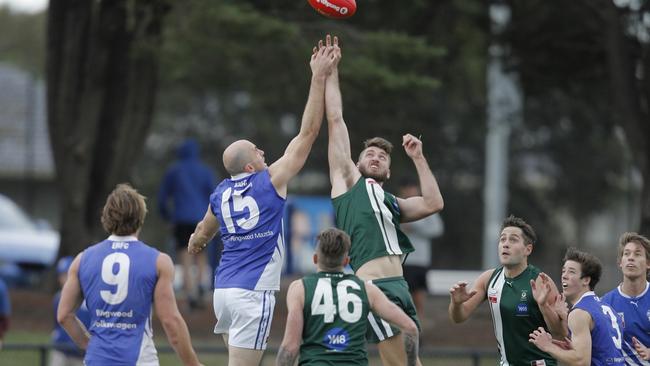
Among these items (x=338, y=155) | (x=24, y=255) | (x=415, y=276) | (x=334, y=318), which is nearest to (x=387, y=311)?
(x=334, y=318)

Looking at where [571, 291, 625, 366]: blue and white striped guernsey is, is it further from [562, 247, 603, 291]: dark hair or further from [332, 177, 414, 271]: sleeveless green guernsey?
[332, 177, 414, 271]: sleeveless green guernsey

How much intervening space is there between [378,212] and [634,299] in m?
2.15

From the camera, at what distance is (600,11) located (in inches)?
642

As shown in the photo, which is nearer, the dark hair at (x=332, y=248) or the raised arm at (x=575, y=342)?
the dark hair at (x=332, y=248)

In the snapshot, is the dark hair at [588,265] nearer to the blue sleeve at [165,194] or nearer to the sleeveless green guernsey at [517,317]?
the sleeveless green guernsey at [517,317]

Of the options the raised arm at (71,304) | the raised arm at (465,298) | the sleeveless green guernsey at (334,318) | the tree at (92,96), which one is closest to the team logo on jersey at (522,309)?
the raised arm at (465,298)

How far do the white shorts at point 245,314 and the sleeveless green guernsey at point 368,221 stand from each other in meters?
0.82

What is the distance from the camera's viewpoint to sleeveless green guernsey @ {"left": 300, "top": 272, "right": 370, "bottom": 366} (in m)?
7.94

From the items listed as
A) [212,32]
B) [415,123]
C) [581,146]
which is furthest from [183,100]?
[212,32]

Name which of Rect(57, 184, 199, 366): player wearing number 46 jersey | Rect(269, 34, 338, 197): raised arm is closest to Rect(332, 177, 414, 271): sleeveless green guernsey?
Rect(269, 34, 338, 197): raised arm

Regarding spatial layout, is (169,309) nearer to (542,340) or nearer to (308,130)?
(308,130)

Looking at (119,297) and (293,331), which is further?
(119,297)

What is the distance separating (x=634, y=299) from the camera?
31.1 feet

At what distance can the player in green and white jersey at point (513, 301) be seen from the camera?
30.6ft
